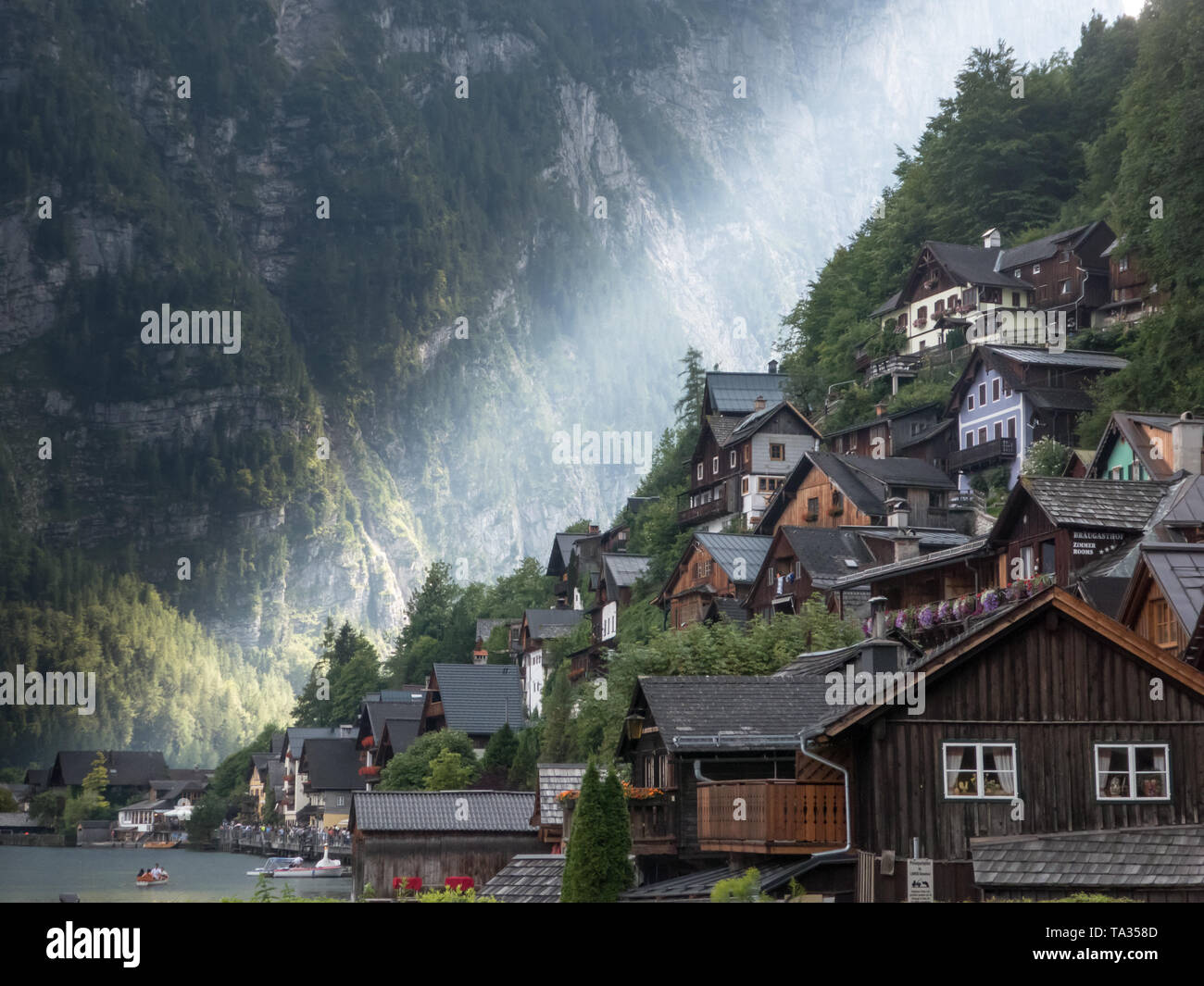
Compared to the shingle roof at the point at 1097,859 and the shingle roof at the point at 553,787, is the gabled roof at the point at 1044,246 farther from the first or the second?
the shingle roof at the point at 1097,859

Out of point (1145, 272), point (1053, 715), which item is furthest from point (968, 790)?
point (1145, 272)

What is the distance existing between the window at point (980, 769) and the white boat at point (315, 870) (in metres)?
82.2

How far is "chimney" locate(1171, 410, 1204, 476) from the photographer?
4922 cm

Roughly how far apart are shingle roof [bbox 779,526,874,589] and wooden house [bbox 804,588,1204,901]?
102 feet

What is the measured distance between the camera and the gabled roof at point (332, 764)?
123750 mm

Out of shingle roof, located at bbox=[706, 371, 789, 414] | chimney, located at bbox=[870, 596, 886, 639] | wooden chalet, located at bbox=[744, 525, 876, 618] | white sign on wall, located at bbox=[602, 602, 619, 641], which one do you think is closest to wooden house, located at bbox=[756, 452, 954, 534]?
wooden chalet, located at bbox=[744, 525, 876, 618]

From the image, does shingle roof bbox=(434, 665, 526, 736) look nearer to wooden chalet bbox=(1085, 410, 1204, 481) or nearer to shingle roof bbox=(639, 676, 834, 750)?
wooden chalet bbox=(1085, 410, 1204, 481)

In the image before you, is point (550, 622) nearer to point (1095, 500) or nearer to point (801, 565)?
point (801, 565)

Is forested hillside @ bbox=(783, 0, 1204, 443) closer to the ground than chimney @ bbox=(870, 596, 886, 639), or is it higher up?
higher up

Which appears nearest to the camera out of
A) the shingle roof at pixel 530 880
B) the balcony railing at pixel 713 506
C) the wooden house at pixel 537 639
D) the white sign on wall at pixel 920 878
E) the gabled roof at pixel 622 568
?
the white sign on wall at pixel 920 878

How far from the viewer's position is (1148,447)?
171 ft

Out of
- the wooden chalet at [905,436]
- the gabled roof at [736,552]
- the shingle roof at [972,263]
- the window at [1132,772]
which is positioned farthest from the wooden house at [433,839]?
the shingle roof at [972,263]

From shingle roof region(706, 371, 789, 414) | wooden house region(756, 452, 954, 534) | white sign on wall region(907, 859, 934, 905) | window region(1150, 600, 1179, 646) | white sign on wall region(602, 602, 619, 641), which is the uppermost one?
shingle roof region(706, 371, 789, 414)

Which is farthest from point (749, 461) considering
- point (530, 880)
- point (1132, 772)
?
point (1132, 772)
